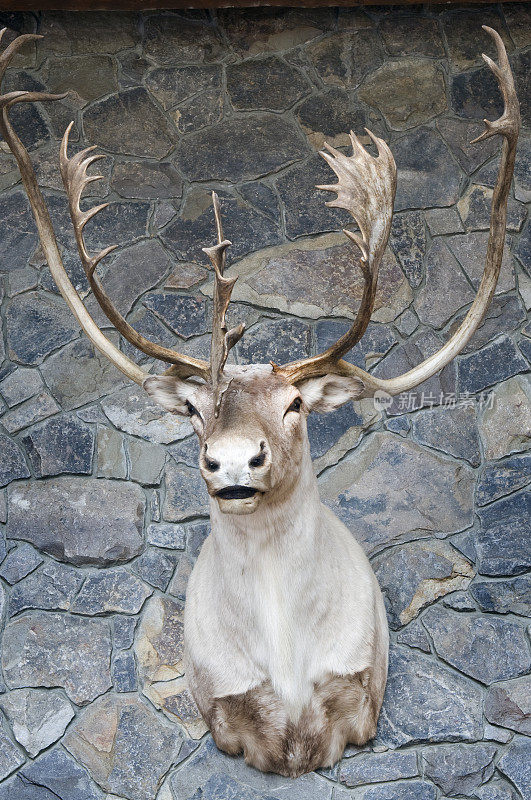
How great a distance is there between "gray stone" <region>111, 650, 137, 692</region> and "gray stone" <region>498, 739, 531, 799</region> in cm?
113

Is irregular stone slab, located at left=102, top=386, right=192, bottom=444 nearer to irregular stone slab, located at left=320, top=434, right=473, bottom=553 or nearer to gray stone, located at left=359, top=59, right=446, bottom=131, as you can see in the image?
irregular stone slab, located at left=320, top=434, right=473, bottom=553

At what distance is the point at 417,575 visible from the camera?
12.2 feet

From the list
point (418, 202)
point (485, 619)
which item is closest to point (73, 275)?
point (418, 202)

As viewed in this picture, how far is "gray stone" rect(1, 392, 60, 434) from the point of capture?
3.93 meters

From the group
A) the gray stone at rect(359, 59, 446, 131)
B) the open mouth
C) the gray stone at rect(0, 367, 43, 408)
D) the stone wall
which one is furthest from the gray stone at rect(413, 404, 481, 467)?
the open mouth

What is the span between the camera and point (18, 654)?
3652mm

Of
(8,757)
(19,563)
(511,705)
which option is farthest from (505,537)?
(8,757)

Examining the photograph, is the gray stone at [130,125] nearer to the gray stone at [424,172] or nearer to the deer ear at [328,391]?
the gray stone at [424,172]

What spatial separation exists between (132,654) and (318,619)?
0.91 metres

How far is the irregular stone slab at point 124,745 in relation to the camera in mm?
3463

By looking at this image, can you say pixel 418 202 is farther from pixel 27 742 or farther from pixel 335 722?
pixel 27 742

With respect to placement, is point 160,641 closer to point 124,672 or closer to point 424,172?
point 124,672

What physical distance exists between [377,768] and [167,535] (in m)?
0.98

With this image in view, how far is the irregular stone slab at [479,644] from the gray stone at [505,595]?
4cm
